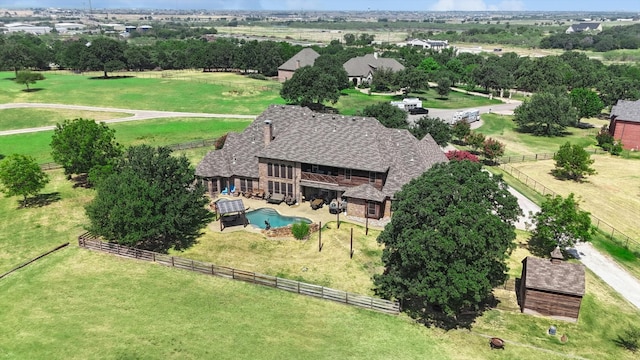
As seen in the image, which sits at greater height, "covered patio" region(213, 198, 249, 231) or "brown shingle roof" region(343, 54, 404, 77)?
"brown shingle roof" region(343, 54, 404, 77)

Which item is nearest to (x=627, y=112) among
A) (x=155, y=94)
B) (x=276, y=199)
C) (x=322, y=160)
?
(x=322, y=160)

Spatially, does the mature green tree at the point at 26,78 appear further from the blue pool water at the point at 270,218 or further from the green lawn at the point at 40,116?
the blue pool water at the point at 270,218

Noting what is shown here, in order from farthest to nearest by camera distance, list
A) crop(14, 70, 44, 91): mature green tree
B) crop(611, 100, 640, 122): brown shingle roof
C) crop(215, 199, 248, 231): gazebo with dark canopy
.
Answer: crop(14, 70, 44, 91): mature green tree → crop(611, 100, 640, 122): brown shingle roof → crop(215, 199, 248, 231): gazebo with dark canopy

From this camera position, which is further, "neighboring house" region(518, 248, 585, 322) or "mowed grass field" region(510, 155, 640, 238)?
"mowed grass field" region(510, 155, 640, 238)

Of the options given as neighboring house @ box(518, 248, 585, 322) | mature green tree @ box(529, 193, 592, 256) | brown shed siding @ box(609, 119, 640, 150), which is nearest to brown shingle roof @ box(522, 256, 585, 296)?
neighboring house @ box(518, 248, 585, 322)

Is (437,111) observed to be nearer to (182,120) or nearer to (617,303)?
(182,120)

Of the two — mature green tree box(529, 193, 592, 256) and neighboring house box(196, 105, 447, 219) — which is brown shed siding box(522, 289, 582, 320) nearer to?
mature green tree box(529, 193, 592, 256)

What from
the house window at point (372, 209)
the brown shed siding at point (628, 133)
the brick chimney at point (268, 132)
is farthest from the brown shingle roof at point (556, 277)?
the brown shed siding at point (628, 133)
